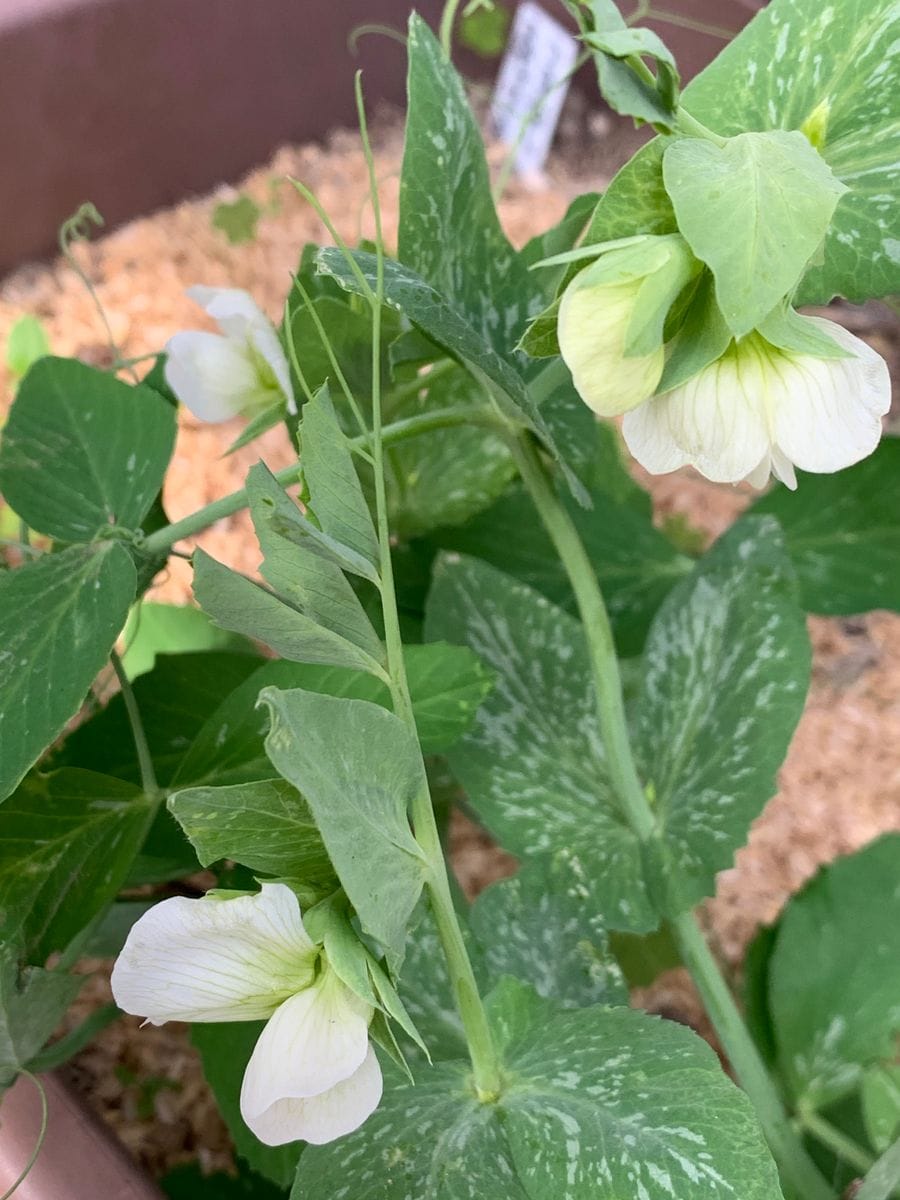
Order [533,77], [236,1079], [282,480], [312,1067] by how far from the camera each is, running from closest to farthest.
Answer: [312,1067]
[282,480]
[236,1079]
[533,77]

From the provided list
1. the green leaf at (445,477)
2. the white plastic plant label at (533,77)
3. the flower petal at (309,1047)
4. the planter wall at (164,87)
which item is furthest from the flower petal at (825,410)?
the white plastic plant label at (533,77)

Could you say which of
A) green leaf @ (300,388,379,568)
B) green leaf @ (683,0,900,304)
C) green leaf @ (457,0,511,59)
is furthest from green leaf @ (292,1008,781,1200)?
green leaf @ (457,0,511,59)

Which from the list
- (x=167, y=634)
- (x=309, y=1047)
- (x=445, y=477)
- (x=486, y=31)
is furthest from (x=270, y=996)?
(x=486, y=31)

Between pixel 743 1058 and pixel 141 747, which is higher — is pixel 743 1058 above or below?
below

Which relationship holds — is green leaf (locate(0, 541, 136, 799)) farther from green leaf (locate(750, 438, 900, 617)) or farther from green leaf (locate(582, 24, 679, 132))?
green leaf (locate(750, 438, 900, 617))

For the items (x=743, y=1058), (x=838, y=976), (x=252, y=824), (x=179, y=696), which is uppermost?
(x=252, y=824)

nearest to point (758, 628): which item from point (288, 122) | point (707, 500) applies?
point (707, 500)

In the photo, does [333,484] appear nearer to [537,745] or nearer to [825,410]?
[825,410]

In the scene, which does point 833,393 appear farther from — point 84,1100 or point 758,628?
point 84,1100
